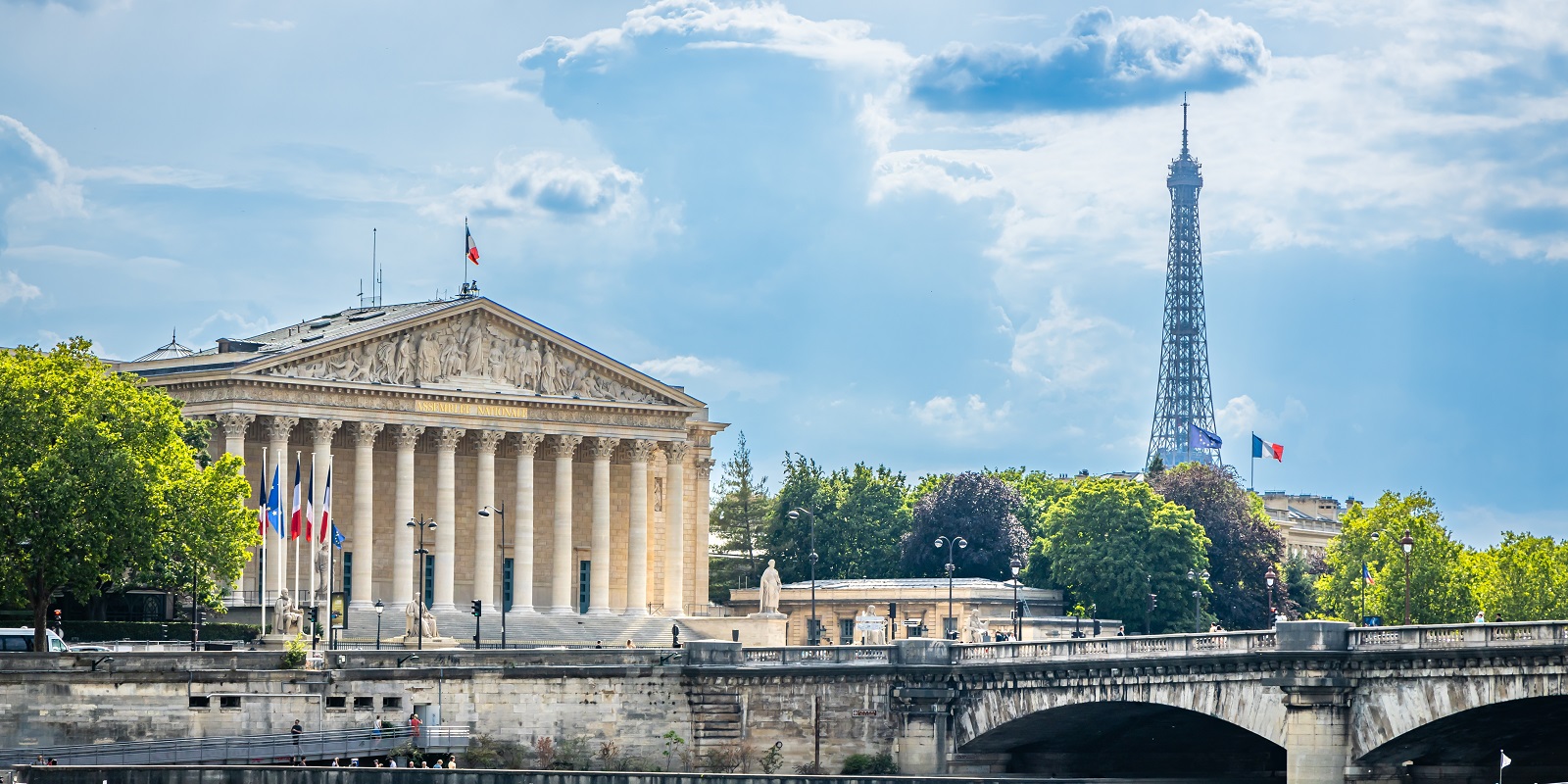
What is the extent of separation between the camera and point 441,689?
301ft

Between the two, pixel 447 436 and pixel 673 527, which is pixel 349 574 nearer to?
pixel 447 436

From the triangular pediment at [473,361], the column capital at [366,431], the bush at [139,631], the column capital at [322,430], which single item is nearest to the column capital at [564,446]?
the triangular pediment at [473,361]

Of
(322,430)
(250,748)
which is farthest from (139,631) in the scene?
(322,430)

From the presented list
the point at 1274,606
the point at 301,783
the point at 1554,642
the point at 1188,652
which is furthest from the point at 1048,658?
the point at 1274,606

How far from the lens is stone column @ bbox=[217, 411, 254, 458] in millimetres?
123500

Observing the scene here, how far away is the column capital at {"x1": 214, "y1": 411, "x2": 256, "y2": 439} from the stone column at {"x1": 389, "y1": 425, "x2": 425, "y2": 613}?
8733mm

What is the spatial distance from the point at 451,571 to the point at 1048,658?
51457mm

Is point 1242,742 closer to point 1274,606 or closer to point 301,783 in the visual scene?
point 301,783

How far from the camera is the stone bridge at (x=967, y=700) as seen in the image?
7700 cm

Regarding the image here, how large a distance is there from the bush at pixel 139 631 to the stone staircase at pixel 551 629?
8680mm

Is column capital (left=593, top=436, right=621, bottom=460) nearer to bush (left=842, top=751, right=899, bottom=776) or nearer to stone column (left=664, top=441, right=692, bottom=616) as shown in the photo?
stone column (left=664, top=441, right=692, bottom=616)

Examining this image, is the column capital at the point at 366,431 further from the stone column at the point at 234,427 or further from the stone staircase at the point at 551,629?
the stone staircase at the point at 551,629

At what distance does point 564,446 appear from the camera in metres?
136

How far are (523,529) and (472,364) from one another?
929cm
